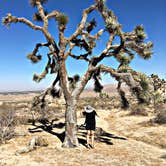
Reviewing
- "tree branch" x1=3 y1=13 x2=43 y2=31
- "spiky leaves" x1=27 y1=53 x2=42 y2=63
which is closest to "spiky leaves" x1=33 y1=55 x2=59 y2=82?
"spiky leaves" x1=27 y1=53 x2=42 y2=63

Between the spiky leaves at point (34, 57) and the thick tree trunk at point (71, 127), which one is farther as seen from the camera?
the spiky leaves at point (34, 57)

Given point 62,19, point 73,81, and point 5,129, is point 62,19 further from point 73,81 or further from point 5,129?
point 5,129

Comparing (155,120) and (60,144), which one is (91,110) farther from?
(155,120)

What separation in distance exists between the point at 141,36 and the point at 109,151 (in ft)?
14.3

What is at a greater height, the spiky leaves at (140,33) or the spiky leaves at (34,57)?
the spiky leaves at (140,33)

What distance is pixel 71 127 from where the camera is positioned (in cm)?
991

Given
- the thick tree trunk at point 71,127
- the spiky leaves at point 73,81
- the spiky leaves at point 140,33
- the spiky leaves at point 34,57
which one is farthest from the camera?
the spiky leaves at point 73,81

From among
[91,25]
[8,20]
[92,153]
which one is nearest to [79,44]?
[91,25]

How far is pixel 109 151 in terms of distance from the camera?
9312 mm

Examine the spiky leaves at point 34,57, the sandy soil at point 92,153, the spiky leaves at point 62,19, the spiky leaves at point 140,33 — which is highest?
the spiky leaves at point 62,19

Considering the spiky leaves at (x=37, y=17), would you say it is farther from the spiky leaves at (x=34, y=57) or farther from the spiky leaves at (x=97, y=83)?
the spiky leaves at (x=97, y=83)

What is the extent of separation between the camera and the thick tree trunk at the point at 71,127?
32.1 feet

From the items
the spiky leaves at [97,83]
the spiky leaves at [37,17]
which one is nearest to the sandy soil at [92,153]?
the spiky leaves at [97,83]

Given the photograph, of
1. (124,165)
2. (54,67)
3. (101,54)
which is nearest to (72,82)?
(54,67)
